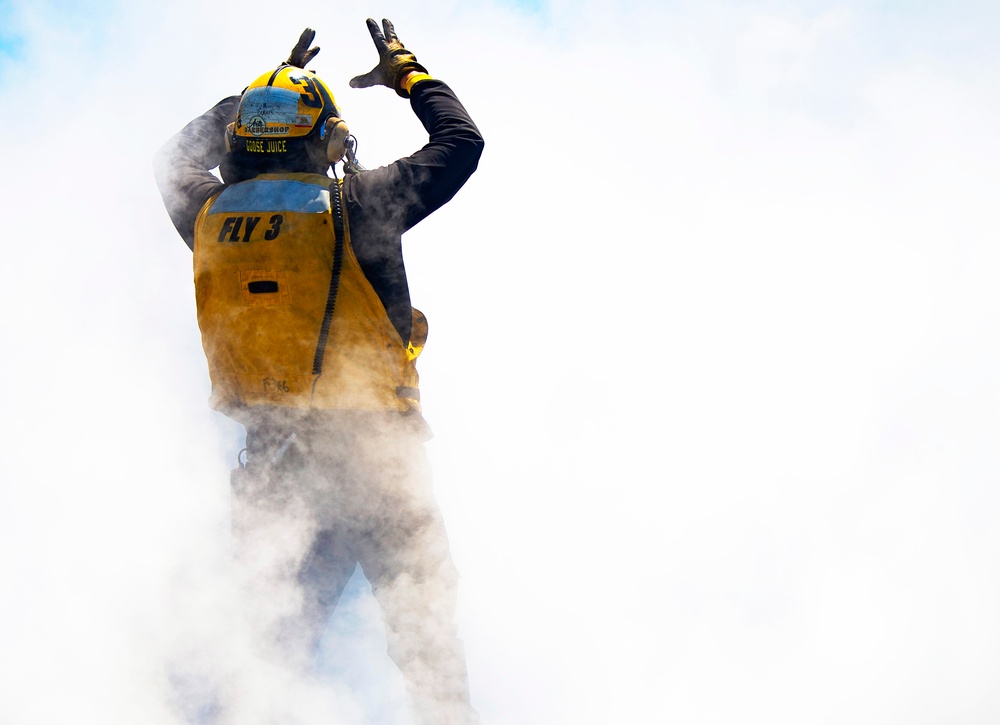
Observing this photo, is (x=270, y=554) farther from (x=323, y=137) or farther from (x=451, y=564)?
(x=323, y=137)

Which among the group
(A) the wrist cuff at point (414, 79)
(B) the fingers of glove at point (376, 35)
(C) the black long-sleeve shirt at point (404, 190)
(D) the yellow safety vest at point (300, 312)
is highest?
(B) the fingers of glove at point (376, 35)

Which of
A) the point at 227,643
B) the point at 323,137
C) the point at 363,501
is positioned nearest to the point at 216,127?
the point at 323,137

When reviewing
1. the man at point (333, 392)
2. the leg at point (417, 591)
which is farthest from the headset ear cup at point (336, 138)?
the leg at point (417, 591)

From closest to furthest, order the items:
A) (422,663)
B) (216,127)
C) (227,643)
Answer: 1. (422,663)
2. (227,643)
3. (216,127)

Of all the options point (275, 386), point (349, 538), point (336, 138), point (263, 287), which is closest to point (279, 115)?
point (336, 138)

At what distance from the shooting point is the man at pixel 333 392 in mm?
3609

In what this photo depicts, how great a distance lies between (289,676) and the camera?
3742 millimetres

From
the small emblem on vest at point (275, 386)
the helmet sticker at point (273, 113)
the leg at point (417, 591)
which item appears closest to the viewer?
the leg at point (417, 591)

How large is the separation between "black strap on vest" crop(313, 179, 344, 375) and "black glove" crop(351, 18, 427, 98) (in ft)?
2.30

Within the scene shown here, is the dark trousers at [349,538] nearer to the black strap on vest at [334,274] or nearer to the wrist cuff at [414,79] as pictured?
the black strap on vest at [334,274]

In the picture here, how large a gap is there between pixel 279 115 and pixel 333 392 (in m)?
1.07

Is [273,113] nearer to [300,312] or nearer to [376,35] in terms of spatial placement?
[376,35]

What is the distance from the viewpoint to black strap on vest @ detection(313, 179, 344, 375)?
3617 millimetres

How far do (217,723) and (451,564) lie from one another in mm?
1005
